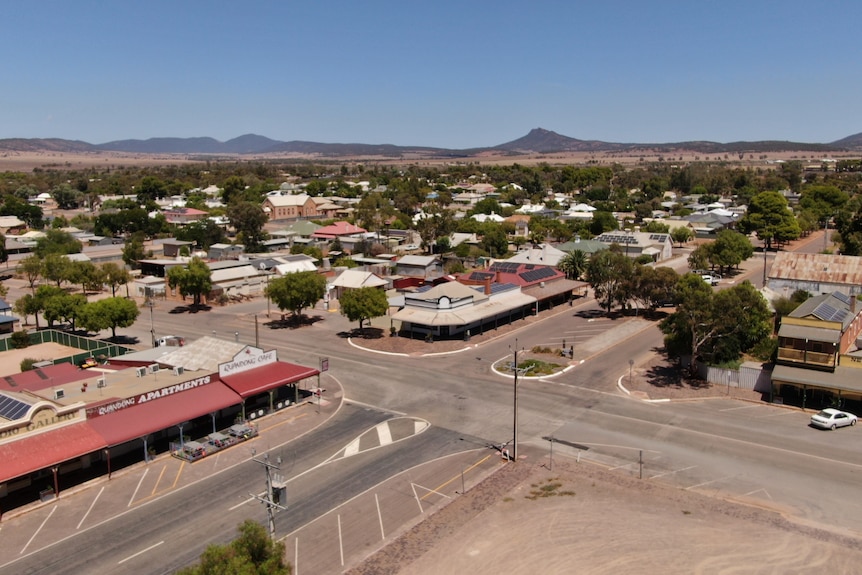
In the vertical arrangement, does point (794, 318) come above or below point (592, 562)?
above

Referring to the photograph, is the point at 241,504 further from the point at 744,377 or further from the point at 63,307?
the point at 63,307

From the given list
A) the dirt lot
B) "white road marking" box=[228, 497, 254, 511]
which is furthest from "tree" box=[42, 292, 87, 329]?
the dirt lot

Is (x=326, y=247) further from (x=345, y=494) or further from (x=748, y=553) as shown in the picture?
(x=748, y=553)

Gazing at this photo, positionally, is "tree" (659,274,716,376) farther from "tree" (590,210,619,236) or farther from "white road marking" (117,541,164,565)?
"tree" (590,210,619,236)

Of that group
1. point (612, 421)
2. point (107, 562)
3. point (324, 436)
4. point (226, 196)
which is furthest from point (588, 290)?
point (226, 196)

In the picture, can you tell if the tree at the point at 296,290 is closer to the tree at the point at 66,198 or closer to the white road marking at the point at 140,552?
the white road marking at the point at 140,552

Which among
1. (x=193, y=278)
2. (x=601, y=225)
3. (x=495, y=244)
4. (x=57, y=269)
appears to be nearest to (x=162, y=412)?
(x=193, y=278)
